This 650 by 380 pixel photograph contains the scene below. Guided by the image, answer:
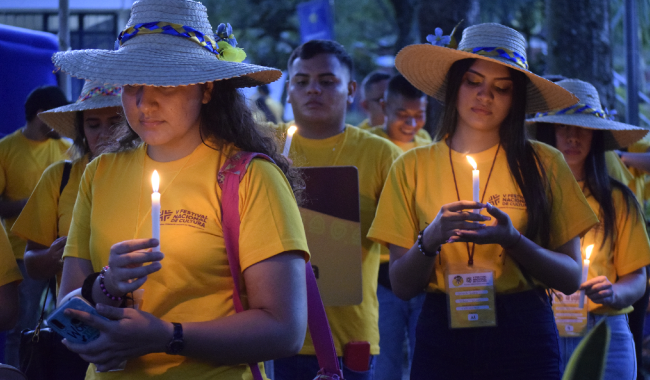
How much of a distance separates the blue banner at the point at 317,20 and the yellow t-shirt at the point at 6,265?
8042 millimetres

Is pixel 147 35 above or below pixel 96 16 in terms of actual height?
below

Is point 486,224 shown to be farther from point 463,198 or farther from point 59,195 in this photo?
point 59,195

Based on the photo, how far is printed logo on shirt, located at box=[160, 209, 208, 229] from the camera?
6.87ft

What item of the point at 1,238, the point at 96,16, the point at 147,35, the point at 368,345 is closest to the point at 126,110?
the point at 147,35

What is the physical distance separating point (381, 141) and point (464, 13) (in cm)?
404

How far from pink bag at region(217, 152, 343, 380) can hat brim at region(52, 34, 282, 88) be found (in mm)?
274

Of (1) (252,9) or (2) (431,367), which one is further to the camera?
(1) (252,9)

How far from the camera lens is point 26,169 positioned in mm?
5895

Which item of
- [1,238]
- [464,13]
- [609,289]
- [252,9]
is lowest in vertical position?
[609,289]

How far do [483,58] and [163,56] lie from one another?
1507mm

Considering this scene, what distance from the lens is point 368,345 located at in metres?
3.78

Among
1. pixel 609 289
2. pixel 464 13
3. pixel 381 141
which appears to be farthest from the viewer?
pixel 464 13

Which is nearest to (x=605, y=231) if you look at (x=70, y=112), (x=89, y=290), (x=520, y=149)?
(x=520, y=149)

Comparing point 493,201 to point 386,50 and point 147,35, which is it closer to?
point 147,35
